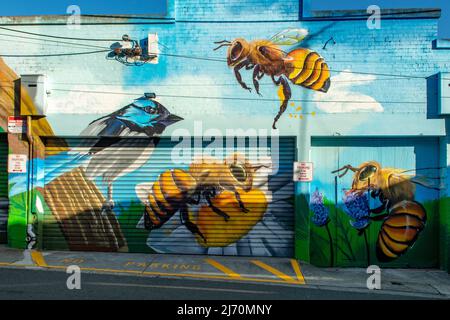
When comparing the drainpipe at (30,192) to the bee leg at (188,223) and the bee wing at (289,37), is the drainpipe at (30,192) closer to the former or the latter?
the bee leg at (188,223)

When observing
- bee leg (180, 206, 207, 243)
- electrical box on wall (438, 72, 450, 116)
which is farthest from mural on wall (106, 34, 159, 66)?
electrical box on wall (438, 72, 450, 116)

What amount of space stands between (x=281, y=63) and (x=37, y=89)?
19.3ft

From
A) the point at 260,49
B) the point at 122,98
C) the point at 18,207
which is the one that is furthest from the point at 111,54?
the point at 18,207

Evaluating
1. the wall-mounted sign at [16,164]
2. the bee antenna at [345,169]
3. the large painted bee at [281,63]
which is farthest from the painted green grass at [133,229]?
the bee antenna at [345,169]

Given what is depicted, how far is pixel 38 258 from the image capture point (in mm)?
8938

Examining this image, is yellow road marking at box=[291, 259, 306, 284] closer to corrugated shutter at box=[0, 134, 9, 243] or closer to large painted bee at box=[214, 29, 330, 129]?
large painted bee at box=[214, 29, 330, 129]

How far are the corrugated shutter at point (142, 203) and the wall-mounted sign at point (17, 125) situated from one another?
663 mm

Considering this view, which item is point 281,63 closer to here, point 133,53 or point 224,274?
point 133,53

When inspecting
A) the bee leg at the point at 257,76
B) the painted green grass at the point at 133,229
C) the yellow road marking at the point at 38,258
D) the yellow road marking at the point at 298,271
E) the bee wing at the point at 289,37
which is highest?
the bee wing at the point at 289,37

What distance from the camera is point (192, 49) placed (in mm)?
9688

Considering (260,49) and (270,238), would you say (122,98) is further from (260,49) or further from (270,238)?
(270,238)

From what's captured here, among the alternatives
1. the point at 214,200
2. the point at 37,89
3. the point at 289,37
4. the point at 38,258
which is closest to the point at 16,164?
the point at 37,89

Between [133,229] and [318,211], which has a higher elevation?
[318,211]

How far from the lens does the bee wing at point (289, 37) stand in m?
9.56
